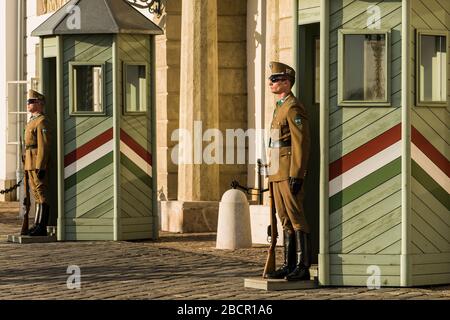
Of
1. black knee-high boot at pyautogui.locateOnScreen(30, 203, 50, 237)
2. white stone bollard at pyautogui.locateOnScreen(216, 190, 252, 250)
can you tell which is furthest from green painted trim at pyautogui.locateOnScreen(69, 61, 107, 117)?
white stone bollard at pyautogui.locateOnScreen(216, 190, 252, 250)

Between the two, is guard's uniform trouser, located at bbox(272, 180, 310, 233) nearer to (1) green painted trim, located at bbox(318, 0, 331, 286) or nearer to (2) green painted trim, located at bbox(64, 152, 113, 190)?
(1) green painted trim, located at bbox(318, 0, 331, 286)

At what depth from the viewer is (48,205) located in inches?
762

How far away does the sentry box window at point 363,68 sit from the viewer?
43.4 feet

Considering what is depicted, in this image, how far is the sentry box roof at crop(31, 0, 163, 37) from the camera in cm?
1852

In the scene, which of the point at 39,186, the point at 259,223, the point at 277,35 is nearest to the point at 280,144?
the point at 259,223

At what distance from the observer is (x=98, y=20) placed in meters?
18.6

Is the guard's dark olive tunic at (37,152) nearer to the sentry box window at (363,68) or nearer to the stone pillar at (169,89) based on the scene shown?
the stone pillar at (169,89)

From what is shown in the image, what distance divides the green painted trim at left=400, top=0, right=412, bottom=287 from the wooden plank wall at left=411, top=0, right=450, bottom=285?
7 cm

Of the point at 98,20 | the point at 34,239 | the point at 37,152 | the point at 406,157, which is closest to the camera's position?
the point at 406,157

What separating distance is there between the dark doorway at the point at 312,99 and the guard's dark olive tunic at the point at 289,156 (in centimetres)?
Result: 62

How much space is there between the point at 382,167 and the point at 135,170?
610 centimetres

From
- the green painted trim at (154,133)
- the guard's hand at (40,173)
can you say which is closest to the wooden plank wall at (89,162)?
the guard's hand at (40,173)

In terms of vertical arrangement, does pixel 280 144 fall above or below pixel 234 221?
above

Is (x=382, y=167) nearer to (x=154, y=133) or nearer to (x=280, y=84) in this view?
(x=280, y=84)
